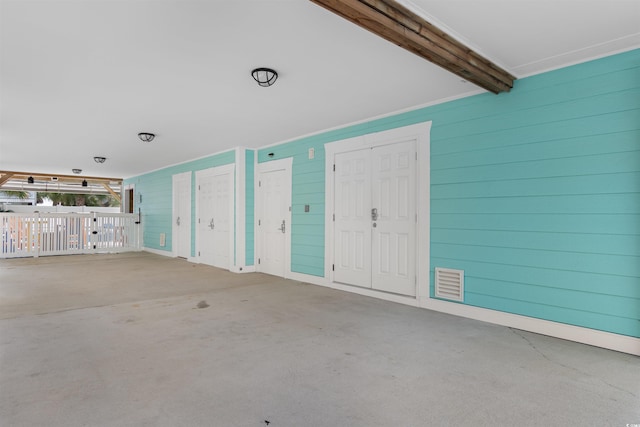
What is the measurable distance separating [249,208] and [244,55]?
159 inches

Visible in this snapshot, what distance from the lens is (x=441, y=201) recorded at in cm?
397

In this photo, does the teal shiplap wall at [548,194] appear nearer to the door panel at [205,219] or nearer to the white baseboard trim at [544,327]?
the white baseboard trim at [544,327]

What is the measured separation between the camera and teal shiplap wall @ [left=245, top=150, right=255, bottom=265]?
6691 mm

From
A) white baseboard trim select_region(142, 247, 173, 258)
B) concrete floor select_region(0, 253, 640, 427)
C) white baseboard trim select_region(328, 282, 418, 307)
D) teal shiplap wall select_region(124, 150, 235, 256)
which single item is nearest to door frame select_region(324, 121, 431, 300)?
white baseboard trim select_region(328, 282, 418, 307)

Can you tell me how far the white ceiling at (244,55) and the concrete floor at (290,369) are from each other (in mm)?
2402

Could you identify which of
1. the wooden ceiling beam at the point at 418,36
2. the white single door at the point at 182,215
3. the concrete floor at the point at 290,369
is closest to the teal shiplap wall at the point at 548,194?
the concrete floor at the point at 290,369

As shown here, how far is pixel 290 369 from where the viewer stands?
247 centimetres

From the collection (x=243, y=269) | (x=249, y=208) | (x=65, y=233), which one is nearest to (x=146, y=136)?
(x=249, y=208)

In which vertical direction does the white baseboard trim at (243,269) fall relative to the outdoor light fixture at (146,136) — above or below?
below

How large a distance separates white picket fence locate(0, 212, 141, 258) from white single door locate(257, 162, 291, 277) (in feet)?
20.0

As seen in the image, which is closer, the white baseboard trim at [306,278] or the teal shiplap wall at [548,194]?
the teal shiplap wall at [548,194]

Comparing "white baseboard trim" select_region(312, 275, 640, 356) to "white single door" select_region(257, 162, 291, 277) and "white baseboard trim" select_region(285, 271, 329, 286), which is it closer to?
"white baseboard trim" select_region(285, 271, 329, 286)

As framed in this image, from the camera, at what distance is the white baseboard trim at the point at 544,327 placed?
280cm

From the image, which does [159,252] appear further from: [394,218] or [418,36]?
[418,36]
